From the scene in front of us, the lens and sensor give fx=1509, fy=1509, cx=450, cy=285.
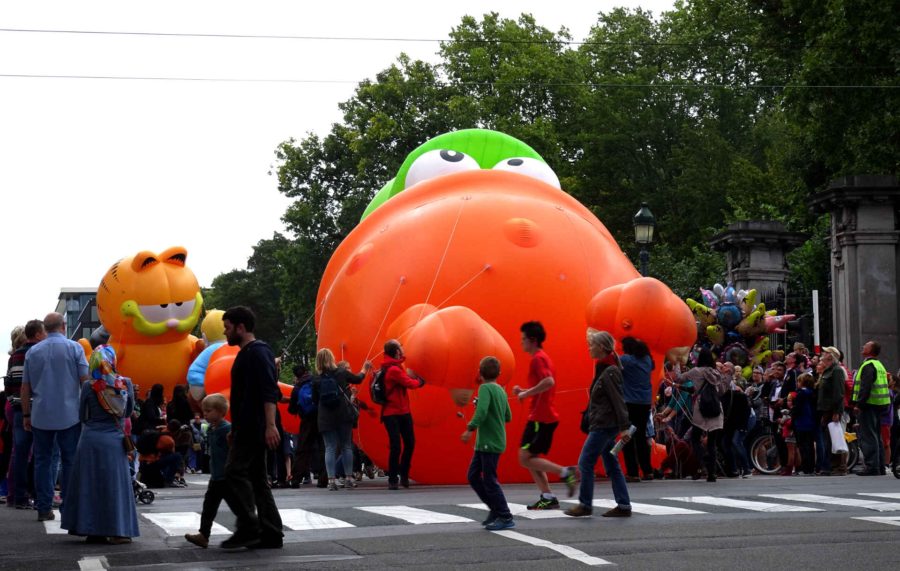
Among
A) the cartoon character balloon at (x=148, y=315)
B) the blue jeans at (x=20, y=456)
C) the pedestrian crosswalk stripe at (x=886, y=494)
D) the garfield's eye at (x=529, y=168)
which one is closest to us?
the pedestrian crosswalk stripe at (x=886, y=494)

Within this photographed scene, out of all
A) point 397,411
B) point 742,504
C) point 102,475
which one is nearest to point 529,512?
point 742,504

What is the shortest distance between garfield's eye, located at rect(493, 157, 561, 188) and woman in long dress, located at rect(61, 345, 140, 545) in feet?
34.4

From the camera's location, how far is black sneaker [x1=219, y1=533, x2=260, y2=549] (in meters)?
11.1

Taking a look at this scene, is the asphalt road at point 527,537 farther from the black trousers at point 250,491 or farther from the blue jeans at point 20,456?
the blue jeans at point 20,456

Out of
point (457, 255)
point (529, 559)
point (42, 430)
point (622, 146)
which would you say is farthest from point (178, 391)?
point (622, 146)

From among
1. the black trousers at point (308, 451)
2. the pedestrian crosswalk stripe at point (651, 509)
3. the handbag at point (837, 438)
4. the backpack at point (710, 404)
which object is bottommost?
the pedestrian crosswalk stripe at point (651, 509)

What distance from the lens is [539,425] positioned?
14148 millimetres

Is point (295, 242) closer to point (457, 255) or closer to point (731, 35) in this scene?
point (731, 35)

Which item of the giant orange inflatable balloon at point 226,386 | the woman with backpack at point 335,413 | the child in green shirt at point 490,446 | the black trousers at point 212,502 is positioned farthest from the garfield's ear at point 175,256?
the black trousers at point 212,502

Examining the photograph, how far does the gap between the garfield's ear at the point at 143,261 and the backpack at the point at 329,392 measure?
1317cm

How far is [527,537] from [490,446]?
138cm

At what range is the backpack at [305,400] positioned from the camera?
2077cm

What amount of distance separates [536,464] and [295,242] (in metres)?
45.4

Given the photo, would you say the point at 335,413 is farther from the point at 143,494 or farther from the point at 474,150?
the point at 474,150
